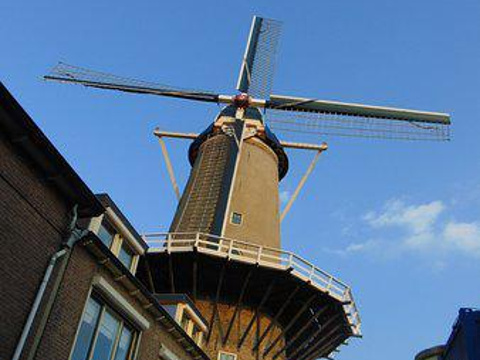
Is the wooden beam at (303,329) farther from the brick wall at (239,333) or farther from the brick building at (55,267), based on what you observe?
the brick building at (55,267)

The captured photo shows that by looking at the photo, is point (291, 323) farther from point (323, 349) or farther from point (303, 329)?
point (323, 349)

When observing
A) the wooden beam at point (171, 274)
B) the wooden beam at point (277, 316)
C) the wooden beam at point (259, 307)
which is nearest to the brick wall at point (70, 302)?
the wooden beam at point (171, 274)

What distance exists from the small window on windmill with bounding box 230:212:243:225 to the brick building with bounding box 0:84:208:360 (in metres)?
11.5

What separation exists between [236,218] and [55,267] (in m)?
15.0

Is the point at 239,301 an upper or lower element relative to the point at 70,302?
upper

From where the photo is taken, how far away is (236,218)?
84.9 feet

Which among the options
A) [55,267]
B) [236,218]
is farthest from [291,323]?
[55,267]

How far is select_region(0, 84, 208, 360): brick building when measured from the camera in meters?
10.1

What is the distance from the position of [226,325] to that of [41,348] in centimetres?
1340

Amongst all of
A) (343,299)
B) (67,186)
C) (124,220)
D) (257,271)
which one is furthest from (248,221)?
(67,186)

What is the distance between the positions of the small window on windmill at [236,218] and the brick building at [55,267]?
11.5 m

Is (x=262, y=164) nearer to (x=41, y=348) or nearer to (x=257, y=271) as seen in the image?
(x=257, y=271)

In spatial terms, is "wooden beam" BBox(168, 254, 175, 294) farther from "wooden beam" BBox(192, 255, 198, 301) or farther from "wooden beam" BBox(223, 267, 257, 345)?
"wooden beam" BBox(223, 267, 257, 345)

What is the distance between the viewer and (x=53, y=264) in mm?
11055
